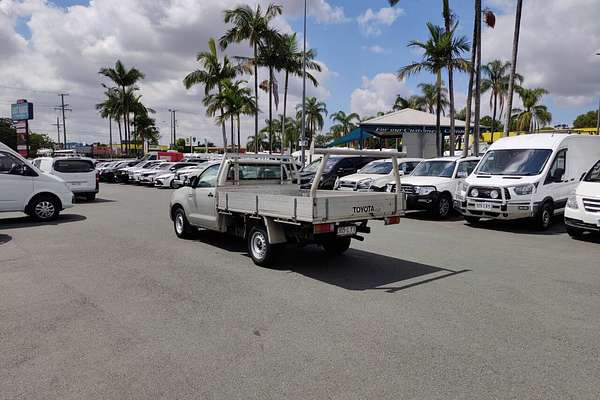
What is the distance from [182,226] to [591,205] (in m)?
8.34

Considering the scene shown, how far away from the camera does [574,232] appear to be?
10164mm

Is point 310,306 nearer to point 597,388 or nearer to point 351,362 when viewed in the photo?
point 351,362

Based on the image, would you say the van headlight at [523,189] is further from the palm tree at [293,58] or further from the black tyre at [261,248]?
the palm tree at [293,58]

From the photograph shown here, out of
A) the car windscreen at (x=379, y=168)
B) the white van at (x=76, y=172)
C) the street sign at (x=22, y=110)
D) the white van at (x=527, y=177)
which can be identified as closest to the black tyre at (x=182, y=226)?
the white van at (x=527, y=177)

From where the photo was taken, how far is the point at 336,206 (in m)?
6.42

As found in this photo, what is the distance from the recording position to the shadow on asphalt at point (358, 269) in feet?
21.0

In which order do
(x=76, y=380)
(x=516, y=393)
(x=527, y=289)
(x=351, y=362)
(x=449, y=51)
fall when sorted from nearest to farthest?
(x=516, y=393) → (x=76, y=380) → (x=351, y=362) → (x=527, y=289) → (x=449, y=51)

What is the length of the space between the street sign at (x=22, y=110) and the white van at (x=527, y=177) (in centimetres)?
3508

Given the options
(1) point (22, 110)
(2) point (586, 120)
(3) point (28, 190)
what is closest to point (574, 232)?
(3) point (28, 190)

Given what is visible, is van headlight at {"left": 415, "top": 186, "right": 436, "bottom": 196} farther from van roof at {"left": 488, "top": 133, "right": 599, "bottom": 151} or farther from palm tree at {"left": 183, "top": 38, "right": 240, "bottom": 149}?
Result: palm tree at {"left": 183, "top": 38, "right": 240, "bottom": 149}

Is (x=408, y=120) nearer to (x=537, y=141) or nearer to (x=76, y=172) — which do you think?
(x=537, y=141)

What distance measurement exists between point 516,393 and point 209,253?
596 cm

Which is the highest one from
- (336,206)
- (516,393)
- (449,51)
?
(449,51)

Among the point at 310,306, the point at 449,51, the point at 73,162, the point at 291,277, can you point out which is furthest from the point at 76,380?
the point at 449,51
